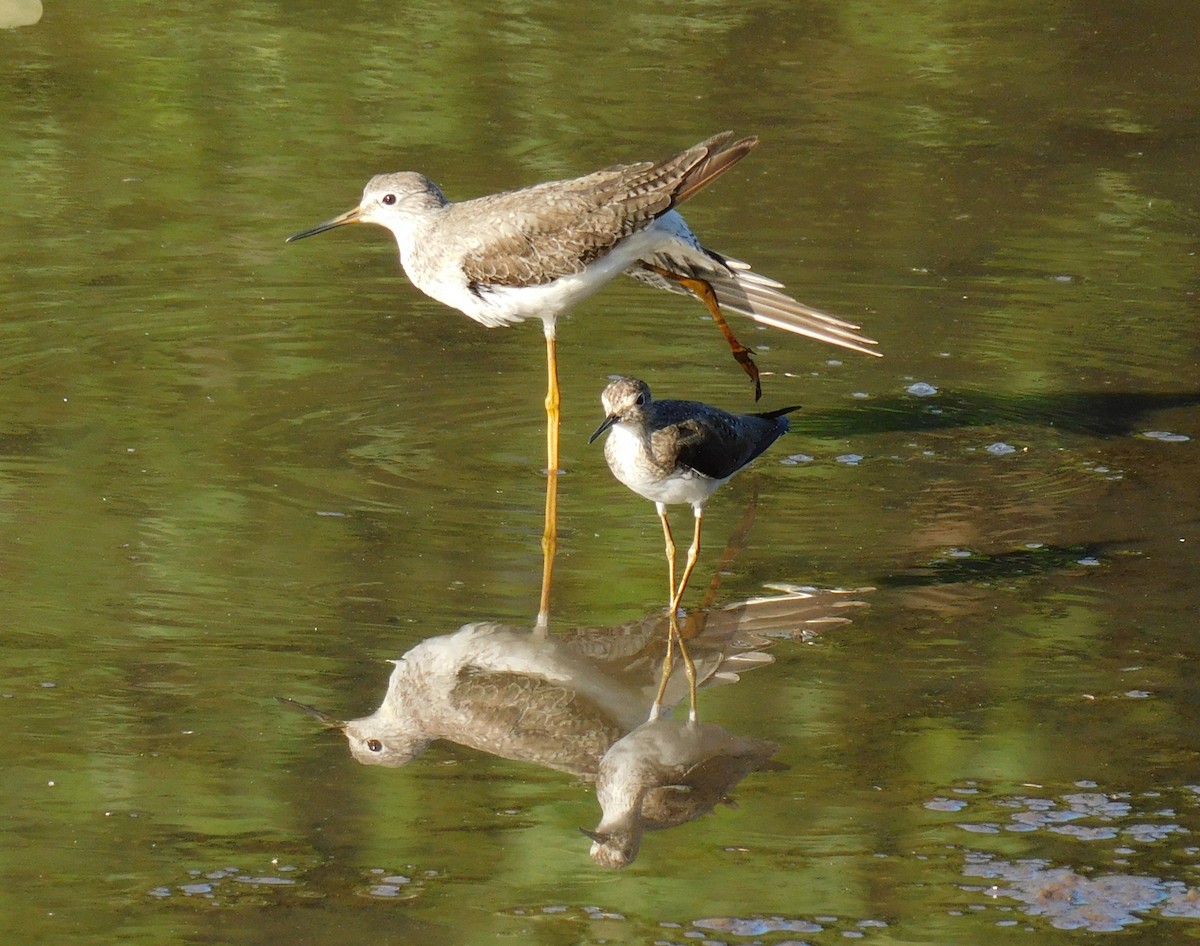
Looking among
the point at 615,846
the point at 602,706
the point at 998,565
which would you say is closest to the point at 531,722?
the point at 602,706

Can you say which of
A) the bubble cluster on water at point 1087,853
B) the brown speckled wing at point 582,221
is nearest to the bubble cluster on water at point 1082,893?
the bubble cluster on water at point 1087,853

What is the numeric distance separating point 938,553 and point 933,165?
637 centimetres

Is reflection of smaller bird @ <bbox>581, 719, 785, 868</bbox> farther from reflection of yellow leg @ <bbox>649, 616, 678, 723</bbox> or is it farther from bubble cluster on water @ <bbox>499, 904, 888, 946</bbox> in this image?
bubble cluster on water @ <bbox>499, 904, 888, 946</bbox>

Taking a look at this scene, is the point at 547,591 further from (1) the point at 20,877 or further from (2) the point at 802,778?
(1) the point at 20,877

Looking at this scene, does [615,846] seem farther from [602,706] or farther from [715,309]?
[715,309]

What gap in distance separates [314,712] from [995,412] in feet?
14.4

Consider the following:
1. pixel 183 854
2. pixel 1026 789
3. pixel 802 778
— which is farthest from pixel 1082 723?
pixel 183 854

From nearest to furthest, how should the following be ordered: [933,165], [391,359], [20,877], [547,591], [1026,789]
A: [20,877] → [1026,789] → [547,591] → [391,359] → [933,165]

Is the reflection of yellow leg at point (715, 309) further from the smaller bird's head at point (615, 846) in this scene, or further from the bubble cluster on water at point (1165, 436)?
the smaller bird's head at point (615, 846)

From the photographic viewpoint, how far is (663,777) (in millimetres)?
5680

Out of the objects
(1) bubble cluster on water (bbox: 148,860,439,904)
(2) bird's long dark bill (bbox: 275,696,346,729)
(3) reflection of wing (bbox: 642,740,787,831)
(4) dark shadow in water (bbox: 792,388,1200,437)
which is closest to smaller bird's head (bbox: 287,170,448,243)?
(4) dark shadow in water (bbox: 792,388,1200,437)

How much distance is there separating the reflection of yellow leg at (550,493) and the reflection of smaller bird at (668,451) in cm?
46

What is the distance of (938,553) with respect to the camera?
24.6 ft

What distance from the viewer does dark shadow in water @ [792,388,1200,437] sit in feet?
29.6
